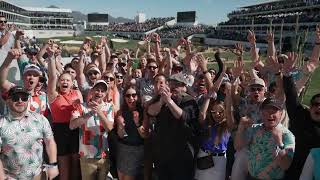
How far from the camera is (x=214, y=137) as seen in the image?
4.68 m

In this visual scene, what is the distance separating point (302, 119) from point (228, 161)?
121 centimetres

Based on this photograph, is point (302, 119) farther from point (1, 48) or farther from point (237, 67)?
point (1, 48)

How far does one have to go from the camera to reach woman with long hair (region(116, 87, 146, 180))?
4949 millimetres

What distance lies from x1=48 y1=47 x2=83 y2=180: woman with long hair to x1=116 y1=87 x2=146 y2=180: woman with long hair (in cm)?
62

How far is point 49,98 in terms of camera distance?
5113 mm

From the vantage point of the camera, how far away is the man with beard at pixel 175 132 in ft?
15.1

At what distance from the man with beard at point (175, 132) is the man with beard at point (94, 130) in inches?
24.7

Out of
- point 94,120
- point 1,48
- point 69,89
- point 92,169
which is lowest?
point 92,169

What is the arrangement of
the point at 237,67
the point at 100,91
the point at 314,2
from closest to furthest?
the point at 100,91 < the point at 237,67 < the point at 314,2

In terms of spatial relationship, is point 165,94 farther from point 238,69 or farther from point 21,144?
point 238,69

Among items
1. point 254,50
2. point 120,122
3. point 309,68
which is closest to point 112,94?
point 120,122

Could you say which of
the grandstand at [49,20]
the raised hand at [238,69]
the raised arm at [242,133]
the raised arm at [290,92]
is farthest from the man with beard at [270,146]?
the grandstand at [49,20]

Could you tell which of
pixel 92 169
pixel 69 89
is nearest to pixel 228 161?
pixel 92 169

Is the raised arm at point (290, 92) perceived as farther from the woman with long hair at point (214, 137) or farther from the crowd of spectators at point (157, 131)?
the woman with long hair at point (214, 137)
